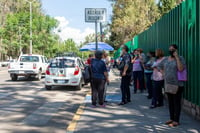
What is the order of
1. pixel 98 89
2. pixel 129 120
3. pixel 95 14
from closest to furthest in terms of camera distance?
pixel 129 120 → pixel 98 89 → pixel 95 14

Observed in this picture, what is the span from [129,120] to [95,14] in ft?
22.2

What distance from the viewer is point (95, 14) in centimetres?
1398

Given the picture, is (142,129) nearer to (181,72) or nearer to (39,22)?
(181,72)

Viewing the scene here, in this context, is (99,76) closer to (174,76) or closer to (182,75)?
(174,76)

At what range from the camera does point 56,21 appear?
6569 centimetres

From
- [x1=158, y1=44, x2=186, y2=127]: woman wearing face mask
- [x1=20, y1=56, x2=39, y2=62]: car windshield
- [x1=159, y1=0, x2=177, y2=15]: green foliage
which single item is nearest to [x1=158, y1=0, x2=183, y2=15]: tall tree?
[x1=159, y1=0, x2=177, y2=15]: green foliage

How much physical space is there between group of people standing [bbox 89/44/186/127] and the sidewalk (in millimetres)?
324

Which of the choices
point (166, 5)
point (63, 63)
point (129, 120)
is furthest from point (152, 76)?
point (166, 5)

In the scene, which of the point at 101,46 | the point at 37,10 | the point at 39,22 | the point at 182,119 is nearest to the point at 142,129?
the point at 182,119

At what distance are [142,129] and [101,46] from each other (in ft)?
47.4

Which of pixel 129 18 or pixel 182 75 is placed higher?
pixel 129 18

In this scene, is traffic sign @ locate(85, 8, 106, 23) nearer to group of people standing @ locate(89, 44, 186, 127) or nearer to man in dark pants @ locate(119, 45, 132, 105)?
group of people standing @ locate(89, 44, 186, 127)

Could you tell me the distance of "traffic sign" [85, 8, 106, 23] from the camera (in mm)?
13914

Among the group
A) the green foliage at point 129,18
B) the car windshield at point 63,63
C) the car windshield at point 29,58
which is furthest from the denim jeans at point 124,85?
the green foliage at point 129,18
